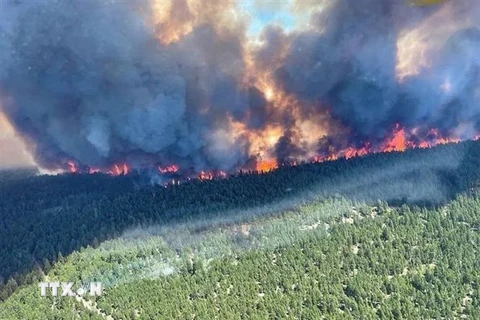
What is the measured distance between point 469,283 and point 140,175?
47502 millimetres

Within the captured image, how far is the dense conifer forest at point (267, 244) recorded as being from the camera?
7612 centimetres


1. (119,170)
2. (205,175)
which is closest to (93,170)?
(119,170)

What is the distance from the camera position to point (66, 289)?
79.4 metres

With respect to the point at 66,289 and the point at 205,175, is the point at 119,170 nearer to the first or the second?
the point at 205,175

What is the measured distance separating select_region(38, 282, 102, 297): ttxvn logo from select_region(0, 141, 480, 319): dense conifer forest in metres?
0.76

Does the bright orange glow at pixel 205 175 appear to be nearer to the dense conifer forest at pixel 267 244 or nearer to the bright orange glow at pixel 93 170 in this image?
the dense conifer forest at pixel 267 244

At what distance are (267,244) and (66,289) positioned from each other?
19.0 metres

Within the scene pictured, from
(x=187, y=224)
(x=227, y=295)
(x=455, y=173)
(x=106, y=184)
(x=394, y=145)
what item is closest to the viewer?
(x=227, y=295)

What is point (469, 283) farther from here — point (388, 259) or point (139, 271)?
point (139, 271)

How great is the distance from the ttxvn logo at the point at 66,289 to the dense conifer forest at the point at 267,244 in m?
0.76

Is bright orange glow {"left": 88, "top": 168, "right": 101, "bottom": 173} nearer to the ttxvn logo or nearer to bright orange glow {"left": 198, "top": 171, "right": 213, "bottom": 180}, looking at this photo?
bright orange glow {"left": 198, "top": 171, "right": 213, "bottom": 180}

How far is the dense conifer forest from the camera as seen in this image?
76.1m

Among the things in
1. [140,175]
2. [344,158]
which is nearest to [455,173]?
[344,158]

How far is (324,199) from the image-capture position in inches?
3723
